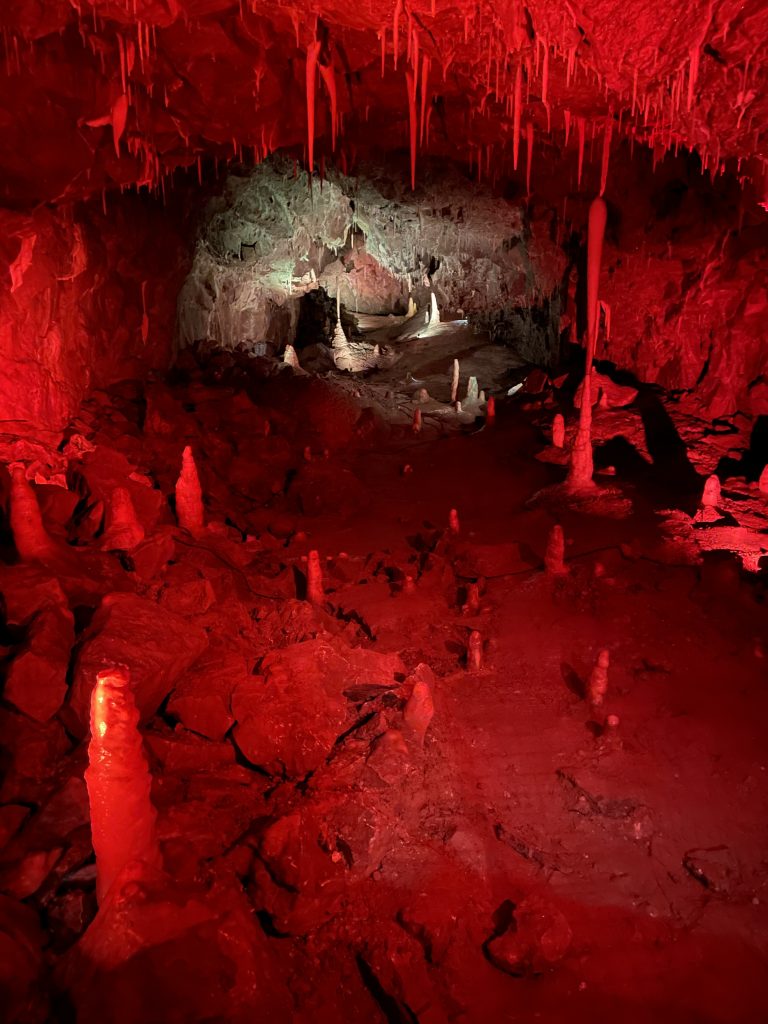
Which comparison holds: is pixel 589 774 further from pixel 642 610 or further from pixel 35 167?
pixel 35 167

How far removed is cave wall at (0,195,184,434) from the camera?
10297mm

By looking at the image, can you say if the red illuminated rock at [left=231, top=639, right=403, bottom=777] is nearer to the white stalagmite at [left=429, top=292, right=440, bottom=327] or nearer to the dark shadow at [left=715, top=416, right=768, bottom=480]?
the dark shadow at [left=715, top=416, right=768, bottom=480]

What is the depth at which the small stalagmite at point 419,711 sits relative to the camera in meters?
6.19

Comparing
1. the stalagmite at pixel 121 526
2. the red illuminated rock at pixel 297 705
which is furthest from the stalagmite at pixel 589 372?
the stalagmite at pixel 121 526

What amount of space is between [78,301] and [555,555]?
9505mm

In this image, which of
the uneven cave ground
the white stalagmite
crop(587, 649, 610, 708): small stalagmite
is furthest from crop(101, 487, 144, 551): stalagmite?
the white stalagmite

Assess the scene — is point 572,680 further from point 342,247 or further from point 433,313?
point 342,247

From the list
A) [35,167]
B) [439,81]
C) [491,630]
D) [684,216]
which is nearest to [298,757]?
[491,630]

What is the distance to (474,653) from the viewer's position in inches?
305

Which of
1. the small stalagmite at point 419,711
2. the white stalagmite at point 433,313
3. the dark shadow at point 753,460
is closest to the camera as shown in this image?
the small stalagmite at point 419,711

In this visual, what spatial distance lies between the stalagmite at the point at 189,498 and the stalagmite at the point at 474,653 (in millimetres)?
4703

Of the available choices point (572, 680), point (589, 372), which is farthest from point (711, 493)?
point (572, 680)

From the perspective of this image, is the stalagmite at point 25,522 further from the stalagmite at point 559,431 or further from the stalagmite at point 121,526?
the stalagmite at point 559,431

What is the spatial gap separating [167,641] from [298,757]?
1.57 m
